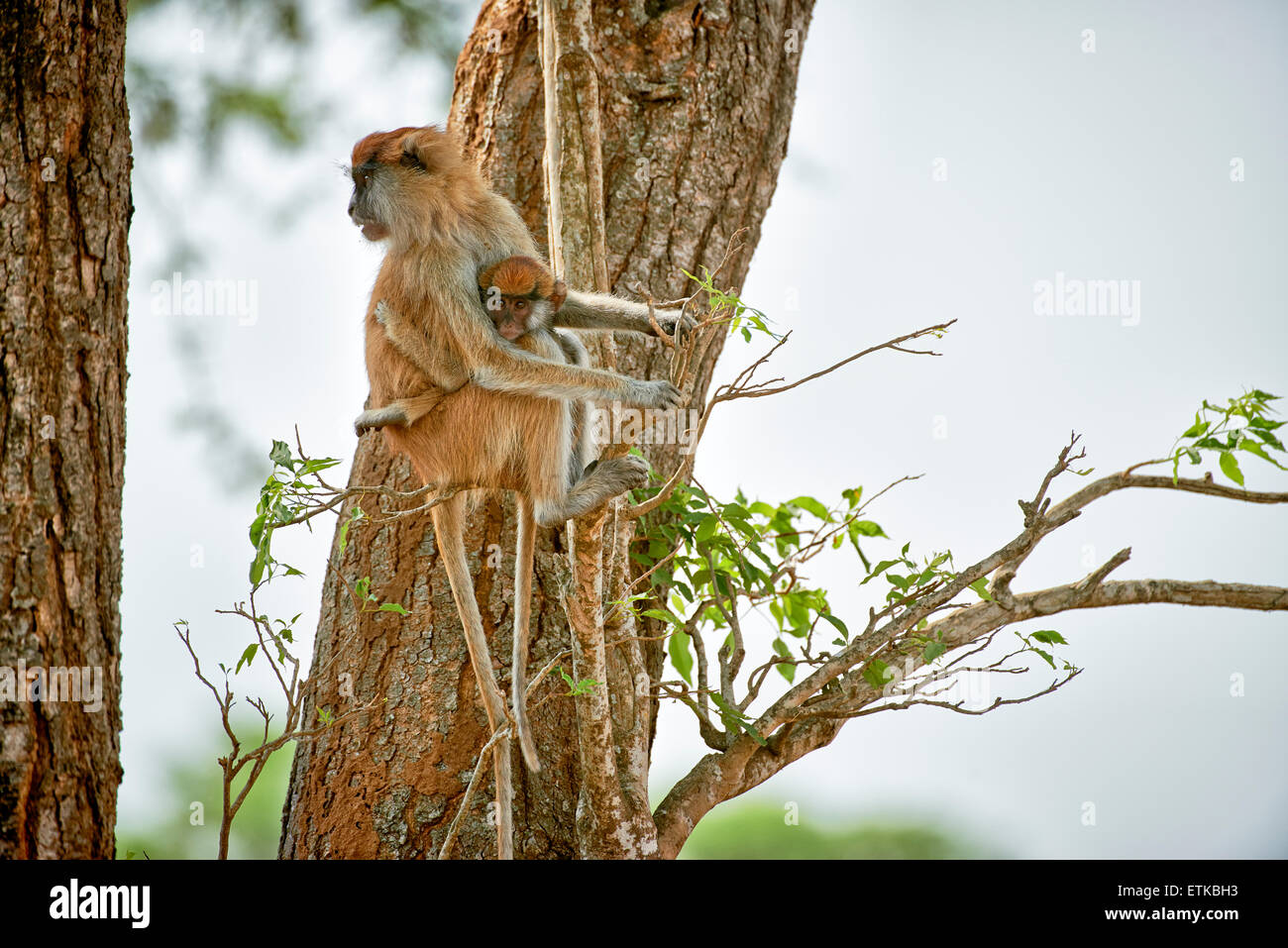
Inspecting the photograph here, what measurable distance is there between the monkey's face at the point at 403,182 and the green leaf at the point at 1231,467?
224cm

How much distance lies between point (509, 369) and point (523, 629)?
2.39 ft

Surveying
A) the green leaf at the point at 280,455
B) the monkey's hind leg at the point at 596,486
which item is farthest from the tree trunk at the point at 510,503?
the green leaf at the point at 280,455

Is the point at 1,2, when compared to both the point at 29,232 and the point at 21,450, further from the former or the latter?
the point at 21,450

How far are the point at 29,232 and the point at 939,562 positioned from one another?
Result: 230 centimetres

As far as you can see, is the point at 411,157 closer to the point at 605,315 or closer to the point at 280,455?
the point at 605,315

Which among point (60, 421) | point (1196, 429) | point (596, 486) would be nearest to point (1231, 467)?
point (1196, 429)

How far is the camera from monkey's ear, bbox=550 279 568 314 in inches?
125

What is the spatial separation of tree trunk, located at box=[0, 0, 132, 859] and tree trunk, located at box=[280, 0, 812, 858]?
3.09 ft

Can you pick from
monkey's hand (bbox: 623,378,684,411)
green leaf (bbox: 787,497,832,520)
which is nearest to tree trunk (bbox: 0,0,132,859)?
monkey's hand (bbox: 623,378,684,411)

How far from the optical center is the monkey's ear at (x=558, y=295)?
3.18m

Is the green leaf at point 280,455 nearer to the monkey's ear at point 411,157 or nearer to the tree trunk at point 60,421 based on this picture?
the tree trunk at point 60,421

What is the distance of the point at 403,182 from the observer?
11.1 ft

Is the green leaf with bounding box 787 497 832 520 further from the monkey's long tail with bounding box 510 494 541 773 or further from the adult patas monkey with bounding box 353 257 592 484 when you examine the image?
the monkey's long tail with bounding box 510 494 541 773

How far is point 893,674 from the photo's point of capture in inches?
128
